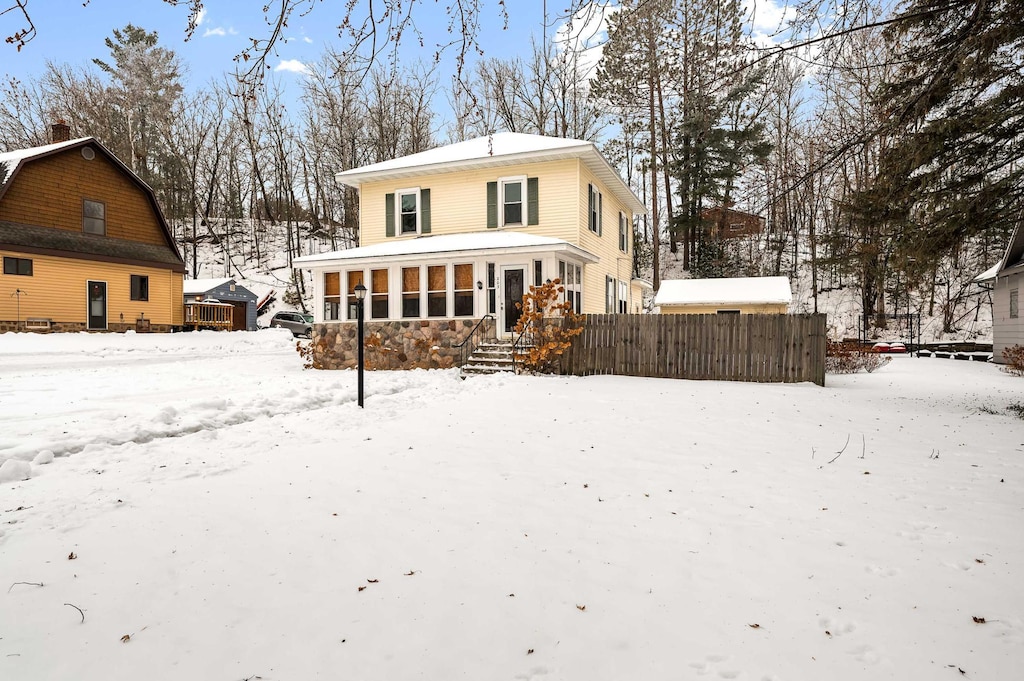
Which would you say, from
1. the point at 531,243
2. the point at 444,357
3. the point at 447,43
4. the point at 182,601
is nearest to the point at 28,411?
the point at 182,601

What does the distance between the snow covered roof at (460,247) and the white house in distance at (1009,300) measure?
47.6 ft

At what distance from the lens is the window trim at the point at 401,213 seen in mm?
18391

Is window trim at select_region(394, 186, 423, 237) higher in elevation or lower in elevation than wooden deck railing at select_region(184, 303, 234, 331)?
higher

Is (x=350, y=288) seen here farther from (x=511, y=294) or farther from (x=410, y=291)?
(x=511, y=294)

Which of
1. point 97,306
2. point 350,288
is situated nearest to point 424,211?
point 350,288

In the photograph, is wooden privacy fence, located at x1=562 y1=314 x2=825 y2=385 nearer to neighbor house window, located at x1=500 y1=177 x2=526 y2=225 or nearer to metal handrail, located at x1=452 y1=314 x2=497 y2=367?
metal handrail, located at x1=452 y1=314 x2=497 y2=367

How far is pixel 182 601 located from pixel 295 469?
2258 mm

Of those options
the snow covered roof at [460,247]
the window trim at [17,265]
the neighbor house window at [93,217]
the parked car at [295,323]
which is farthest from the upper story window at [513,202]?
the neighbor house window at [93,217]

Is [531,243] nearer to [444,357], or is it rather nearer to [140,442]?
[444,357]

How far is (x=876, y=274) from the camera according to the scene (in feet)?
30.0

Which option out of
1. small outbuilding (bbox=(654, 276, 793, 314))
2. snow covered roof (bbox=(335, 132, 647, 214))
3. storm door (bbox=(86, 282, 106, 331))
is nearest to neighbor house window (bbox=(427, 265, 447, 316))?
snow covered roof (bbox=(335, 132, 647, 214))

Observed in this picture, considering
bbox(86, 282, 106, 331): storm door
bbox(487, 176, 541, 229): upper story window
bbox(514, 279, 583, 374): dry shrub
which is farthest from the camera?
bbox(86, 282, 106, 331): storm door

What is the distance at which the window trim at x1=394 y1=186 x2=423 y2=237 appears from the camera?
18.4 metres

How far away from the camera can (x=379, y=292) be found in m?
16.4
